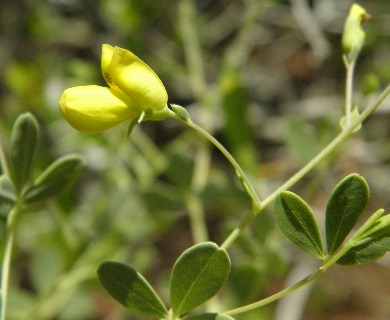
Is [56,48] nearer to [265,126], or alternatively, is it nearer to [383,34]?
[265,126]

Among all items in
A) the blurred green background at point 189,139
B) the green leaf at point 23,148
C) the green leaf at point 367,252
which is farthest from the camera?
the blurred green background at point 189,139

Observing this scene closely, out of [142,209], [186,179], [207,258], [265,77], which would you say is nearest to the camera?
[207,258]

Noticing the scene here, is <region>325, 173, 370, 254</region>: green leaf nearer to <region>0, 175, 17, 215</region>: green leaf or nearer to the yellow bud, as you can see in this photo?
the yellow bud

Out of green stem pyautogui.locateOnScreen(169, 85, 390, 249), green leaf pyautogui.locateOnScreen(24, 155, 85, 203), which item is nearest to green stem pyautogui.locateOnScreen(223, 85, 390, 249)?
green stem pyautogui.locateOnScreen(169, 85, 390, 249)

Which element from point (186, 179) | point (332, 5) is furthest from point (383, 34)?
point (186, 179)

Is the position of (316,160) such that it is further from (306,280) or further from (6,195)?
(6,195)

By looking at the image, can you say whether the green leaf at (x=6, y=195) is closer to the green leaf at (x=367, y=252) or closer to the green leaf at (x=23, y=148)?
the green leaf at (x=23, y=148)

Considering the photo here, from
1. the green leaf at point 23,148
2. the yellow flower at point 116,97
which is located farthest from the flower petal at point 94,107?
the green leaf at point 23,148
